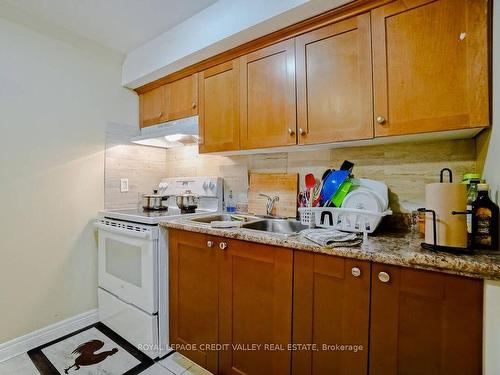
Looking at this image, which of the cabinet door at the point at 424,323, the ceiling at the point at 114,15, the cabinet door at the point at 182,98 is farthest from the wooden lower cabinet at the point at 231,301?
the ceiling at the point at 114,15

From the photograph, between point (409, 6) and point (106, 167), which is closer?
point (409, 6)

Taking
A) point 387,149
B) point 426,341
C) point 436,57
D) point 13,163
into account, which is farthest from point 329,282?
point 13,163

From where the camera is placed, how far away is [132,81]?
7.02ft

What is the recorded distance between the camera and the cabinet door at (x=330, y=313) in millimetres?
970

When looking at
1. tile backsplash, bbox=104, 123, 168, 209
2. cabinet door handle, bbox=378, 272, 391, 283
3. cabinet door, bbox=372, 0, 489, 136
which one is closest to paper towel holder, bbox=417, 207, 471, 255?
cabinet door handle, bbox=378, 272, 391, 283

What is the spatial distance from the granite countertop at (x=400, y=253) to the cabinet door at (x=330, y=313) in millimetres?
44

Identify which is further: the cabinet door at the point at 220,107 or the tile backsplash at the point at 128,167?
the tile backsplash at the point at 128,167

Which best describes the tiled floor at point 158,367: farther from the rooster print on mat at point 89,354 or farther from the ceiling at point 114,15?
the ceiling at point 114,15

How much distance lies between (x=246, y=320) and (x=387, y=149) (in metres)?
1.22

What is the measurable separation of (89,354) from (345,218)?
72.8 inches

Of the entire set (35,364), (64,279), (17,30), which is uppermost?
(17,30)

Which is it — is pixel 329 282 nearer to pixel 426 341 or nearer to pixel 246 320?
pixel 426 341

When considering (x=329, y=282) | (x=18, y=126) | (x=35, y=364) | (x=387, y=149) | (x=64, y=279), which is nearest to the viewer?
(x=329, y=282)

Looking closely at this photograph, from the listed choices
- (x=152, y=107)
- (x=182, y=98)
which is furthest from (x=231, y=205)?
(x=152, y=107)
